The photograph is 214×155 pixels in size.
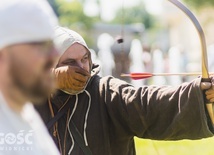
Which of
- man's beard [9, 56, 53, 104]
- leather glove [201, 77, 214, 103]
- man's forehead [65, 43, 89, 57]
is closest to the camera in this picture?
man's beard [9, 56, 53, 104]

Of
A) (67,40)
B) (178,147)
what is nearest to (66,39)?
(67,40)

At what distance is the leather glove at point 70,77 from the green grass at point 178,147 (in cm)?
81

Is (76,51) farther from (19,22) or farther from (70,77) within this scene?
(19,22)

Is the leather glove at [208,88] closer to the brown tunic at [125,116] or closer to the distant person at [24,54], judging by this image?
the brown tunic at [125,116]

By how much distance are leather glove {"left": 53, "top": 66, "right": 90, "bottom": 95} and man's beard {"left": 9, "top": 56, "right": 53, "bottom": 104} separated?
4.56ft

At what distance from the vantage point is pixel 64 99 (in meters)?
4.01

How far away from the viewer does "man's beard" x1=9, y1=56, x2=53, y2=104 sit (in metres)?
2.43

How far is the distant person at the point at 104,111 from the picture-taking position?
385cm

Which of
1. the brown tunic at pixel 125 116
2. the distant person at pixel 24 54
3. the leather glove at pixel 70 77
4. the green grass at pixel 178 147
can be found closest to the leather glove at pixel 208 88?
the brown tunic at pixel 125 116

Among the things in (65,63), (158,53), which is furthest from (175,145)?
(158,53)

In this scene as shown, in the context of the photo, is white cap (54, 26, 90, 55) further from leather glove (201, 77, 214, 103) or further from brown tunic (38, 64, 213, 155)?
leather glove (201, 77, 214, 103)

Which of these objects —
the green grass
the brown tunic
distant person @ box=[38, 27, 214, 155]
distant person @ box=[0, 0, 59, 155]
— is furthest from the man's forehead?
distant person @ box=[0, 0, 59, 155]

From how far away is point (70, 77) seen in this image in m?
3.86

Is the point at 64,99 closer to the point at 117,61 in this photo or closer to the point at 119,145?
the point at 119,145
